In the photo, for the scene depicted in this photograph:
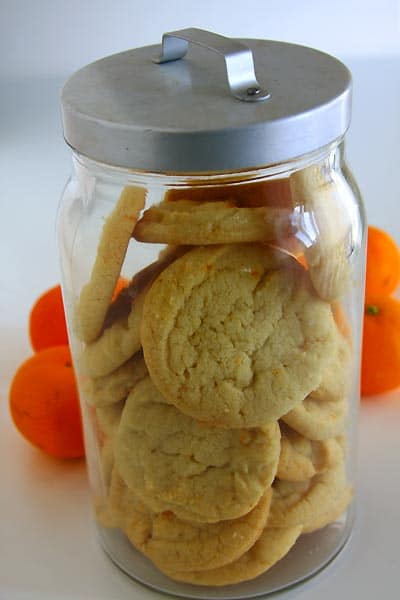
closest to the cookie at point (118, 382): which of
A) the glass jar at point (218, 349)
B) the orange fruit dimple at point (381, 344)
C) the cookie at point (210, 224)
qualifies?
the glass jar at point (218, 349)

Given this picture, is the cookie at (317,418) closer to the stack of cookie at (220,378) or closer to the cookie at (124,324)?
the stack of cookie at (220,378)

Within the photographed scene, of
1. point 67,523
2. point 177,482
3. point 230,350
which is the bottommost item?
point 67,523

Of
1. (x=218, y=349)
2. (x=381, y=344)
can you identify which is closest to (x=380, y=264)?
(x=381, y=344)

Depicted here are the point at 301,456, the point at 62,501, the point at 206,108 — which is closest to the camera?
the point at 206,108

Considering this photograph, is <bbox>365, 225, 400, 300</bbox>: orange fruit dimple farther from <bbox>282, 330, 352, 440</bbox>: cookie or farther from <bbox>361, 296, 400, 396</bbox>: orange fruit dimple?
<bbox>282, 330, 352, 440</bbox>: cookie

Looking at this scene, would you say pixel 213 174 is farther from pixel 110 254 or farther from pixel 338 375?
pixel 338 375

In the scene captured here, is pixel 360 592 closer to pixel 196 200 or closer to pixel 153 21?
pixel 196 200

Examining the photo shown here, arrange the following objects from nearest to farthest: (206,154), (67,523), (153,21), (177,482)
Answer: (206,154) → (177,482) → (67,523) → (153,21)

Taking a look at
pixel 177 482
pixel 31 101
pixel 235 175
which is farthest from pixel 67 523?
pixel 31 101
